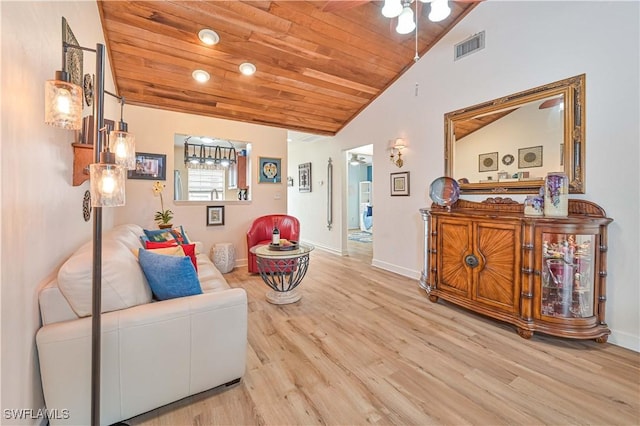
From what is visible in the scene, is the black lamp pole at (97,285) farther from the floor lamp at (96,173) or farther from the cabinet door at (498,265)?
the cabinet door at (498,265)

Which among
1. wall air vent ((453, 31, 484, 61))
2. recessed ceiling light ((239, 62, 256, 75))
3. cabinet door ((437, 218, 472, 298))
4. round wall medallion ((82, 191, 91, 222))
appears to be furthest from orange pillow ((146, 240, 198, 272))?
wall air vent ((453, 31, 484, 61))

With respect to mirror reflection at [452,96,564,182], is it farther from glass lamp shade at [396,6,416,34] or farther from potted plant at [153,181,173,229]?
potted plant at [153,181,173,229]

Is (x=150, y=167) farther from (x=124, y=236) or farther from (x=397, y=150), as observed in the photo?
(x=397, y=150)

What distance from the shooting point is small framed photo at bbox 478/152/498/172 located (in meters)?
2.86

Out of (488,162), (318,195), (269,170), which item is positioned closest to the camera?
(488,162)

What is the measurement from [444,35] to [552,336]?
346 cm

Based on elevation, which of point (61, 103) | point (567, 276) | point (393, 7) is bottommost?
point (567, 276)

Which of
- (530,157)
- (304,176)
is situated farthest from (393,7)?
(304,176)

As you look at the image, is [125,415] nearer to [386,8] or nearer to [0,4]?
[0,4]

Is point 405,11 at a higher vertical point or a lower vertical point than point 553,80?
higher

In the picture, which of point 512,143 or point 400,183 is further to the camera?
point 400,183

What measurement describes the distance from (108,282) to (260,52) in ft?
9.56

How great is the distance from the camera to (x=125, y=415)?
4.33 feet

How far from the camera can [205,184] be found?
5.94 metres
